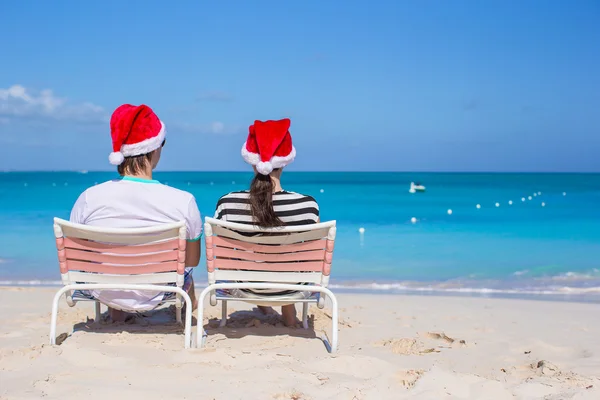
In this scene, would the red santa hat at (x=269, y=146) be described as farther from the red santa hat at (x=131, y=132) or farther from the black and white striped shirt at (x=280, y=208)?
the red santa hat at (x=131, y=132)

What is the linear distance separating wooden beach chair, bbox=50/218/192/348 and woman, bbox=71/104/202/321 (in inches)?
5.8

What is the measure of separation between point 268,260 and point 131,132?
112cm

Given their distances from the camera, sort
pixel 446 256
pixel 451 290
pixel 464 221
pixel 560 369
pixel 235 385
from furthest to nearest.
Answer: pixel 464 221
pixel 446 256
pixel 451 290
pixel 560 369
pixel 235 385

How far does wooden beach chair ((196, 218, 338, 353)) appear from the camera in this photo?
3.57 metres

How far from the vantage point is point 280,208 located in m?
3.70

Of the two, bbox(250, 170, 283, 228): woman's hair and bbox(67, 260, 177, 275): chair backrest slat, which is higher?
bbox(250, 170, 283, 228): woman's hair

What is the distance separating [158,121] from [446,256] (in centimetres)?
819

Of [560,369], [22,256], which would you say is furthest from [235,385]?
[22,256]

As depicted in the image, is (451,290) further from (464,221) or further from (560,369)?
(464,221)

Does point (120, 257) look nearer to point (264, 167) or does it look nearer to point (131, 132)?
point (131, 132)

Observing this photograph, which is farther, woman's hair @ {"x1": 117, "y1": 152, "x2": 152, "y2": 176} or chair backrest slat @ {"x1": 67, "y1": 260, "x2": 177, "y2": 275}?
woman's hair @ {"x1": 117, "y1": 152, "x2": 152, "y2": 176}

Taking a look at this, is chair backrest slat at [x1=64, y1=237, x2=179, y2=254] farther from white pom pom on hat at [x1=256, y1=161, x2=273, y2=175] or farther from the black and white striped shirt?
white pom pom on hat at [x1=256, y1=161, x2=273, y2=175]

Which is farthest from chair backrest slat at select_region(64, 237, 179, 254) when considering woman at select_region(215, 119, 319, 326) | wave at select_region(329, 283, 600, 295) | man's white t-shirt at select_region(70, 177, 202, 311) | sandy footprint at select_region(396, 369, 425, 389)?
wave at select_region(329, 283, 600, 295)

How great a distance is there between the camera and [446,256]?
1098 centimetres
